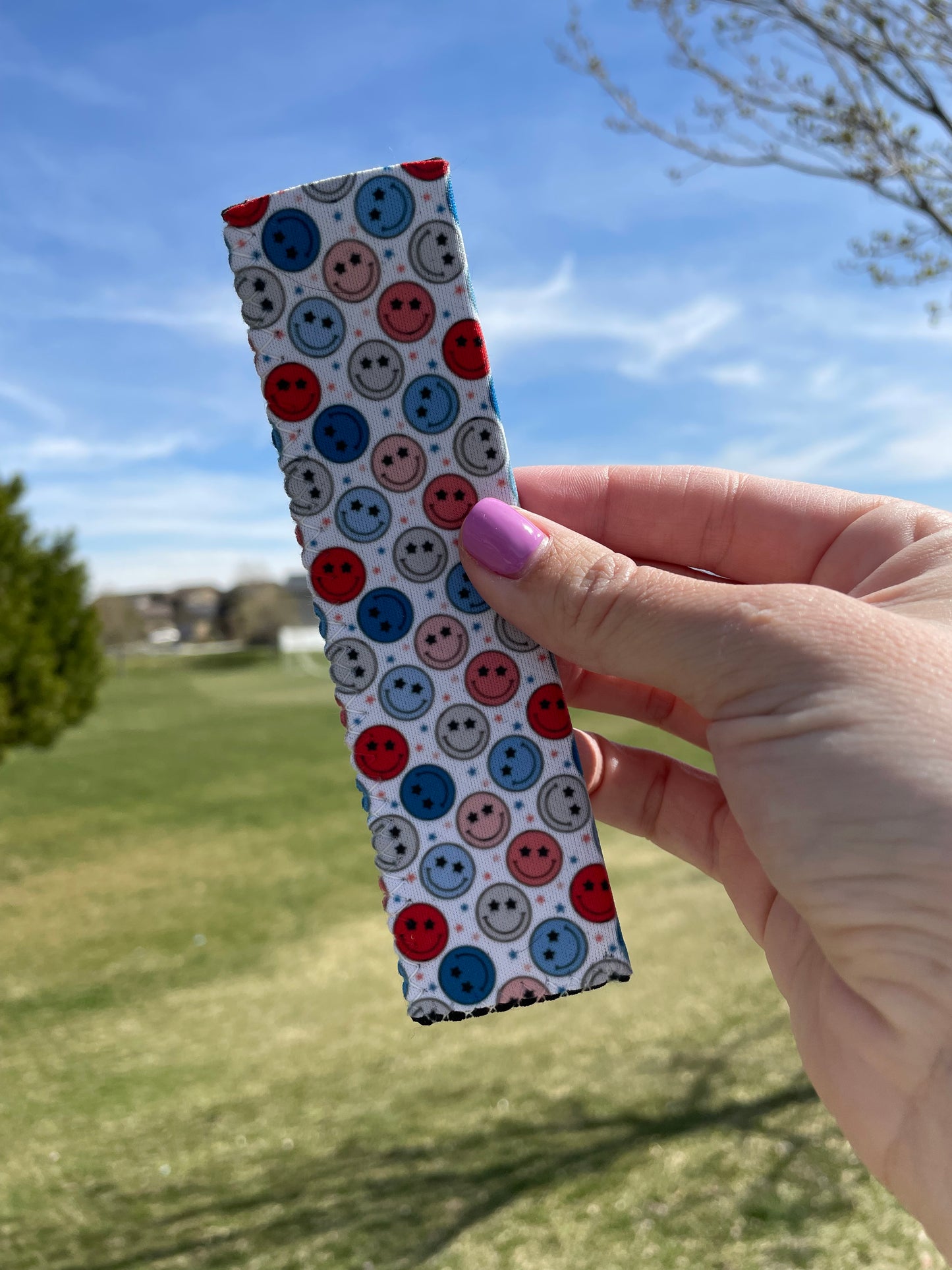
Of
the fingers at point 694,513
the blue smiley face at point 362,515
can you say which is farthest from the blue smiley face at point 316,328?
the fingers at point 694,513

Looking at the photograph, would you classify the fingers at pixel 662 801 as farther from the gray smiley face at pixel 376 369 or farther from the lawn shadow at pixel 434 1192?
the lawn shadow at pixel 434 1192

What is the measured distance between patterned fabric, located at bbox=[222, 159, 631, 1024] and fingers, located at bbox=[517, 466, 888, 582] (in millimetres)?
600

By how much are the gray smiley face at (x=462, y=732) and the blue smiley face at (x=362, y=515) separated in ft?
1.29

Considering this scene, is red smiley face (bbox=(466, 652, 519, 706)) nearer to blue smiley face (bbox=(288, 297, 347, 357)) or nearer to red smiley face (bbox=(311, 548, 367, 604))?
red smiley face (bbox=(311, 548, 367, 604))

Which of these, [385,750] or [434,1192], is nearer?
[385,750]

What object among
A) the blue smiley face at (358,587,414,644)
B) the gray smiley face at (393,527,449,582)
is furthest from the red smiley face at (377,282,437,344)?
the blue smiley face at (358,587,414,644)

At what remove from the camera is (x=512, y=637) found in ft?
6.42

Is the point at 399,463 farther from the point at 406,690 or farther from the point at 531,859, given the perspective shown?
the point at 531,859

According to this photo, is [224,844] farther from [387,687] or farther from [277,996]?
[387,687]

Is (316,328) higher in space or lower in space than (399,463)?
higher

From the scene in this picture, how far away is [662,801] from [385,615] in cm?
109

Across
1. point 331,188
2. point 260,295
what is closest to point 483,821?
point 260,295

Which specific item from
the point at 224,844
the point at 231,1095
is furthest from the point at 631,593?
the point at 224,844

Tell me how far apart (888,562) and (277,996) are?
26.3ft
